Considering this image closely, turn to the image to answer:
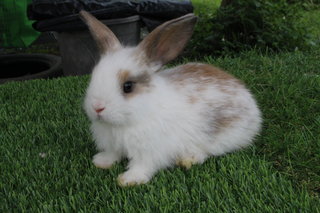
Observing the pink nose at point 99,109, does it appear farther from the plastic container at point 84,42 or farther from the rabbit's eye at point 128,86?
the plastic container at point 84,42

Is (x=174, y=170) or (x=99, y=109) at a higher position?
(x=99, y=109)

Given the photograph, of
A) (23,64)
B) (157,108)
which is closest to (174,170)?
(157,108)

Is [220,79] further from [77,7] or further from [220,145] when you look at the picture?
[77,7]

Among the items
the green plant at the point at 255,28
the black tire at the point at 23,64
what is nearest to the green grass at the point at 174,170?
the green plant at the point at 255,28

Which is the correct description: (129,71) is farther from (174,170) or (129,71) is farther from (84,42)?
(84,42)

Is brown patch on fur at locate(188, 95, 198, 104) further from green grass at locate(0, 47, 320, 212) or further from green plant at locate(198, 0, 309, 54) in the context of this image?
green plant at locate(198, 0, 309, 54)

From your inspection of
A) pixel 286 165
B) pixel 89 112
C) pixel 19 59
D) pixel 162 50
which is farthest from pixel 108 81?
pixel 19 59
